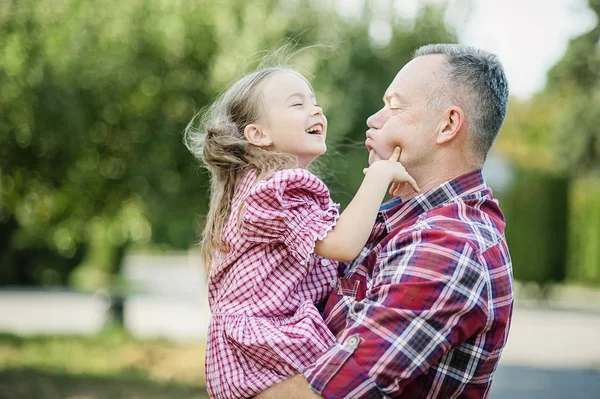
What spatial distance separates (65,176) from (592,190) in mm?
15798

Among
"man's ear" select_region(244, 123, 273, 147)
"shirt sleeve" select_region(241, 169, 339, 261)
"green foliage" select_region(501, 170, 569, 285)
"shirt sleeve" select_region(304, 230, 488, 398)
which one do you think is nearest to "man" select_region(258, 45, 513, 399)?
"shirt sleeve" select_region(304, 230, 488, 398)

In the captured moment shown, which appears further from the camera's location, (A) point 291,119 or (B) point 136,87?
(B) point 136,87

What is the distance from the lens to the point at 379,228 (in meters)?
Result: 2.67

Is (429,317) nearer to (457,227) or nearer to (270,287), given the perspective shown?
(457,227)

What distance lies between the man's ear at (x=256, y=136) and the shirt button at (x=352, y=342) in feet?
2.79

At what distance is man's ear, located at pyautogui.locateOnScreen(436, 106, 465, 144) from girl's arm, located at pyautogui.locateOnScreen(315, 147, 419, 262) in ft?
0.85

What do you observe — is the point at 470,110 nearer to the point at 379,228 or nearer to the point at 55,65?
the point at 379,228

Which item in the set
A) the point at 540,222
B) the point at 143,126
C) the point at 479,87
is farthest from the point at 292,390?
the point at 540,222

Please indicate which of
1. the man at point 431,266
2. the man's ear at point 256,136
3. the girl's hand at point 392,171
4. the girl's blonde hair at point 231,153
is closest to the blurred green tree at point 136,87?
the girl's blonde hair at point 231,153

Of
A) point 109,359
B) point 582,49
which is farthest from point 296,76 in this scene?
point 582,49

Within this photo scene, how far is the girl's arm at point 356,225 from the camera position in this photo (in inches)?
94.7

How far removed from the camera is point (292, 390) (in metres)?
2.33

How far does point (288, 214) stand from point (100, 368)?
925 cm

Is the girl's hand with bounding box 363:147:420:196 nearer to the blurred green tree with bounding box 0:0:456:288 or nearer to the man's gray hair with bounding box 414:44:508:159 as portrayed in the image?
the man's gray hair with bounding box 414:44:508:159
